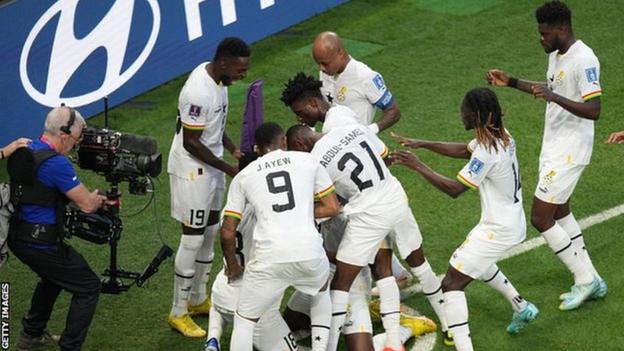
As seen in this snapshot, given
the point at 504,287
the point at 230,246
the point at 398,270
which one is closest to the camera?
the point at 230,246

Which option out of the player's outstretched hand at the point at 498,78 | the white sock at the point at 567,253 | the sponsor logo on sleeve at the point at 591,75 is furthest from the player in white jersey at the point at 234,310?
the sponsor logo on sleeve at the point at 591,75

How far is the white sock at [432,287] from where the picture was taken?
9469 mm

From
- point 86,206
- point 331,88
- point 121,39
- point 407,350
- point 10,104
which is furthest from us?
point 121,39

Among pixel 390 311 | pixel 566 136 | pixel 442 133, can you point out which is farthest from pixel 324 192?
pixel 442 133

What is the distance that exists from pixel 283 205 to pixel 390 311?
1304 millimetres

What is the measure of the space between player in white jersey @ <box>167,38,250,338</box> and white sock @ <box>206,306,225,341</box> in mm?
795

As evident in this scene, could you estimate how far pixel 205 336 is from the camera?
32.2ft

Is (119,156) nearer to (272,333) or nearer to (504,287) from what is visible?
(272,333)

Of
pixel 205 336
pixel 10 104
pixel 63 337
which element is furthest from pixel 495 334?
pixel 10 104

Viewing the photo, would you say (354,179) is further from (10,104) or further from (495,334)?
(10,104)

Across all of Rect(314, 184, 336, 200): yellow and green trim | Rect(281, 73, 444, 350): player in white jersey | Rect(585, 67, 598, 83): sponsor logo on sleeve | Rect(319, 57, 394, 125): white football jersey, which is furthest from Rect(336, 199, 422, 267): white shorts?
Rect(585, 67, 598, 83): sponsor logo on sleeve

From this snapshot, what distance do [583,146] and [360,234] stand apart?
2028mm

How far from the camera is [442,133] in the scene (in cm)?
1312

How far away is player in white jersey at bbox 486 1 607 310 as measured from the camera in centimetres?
973
